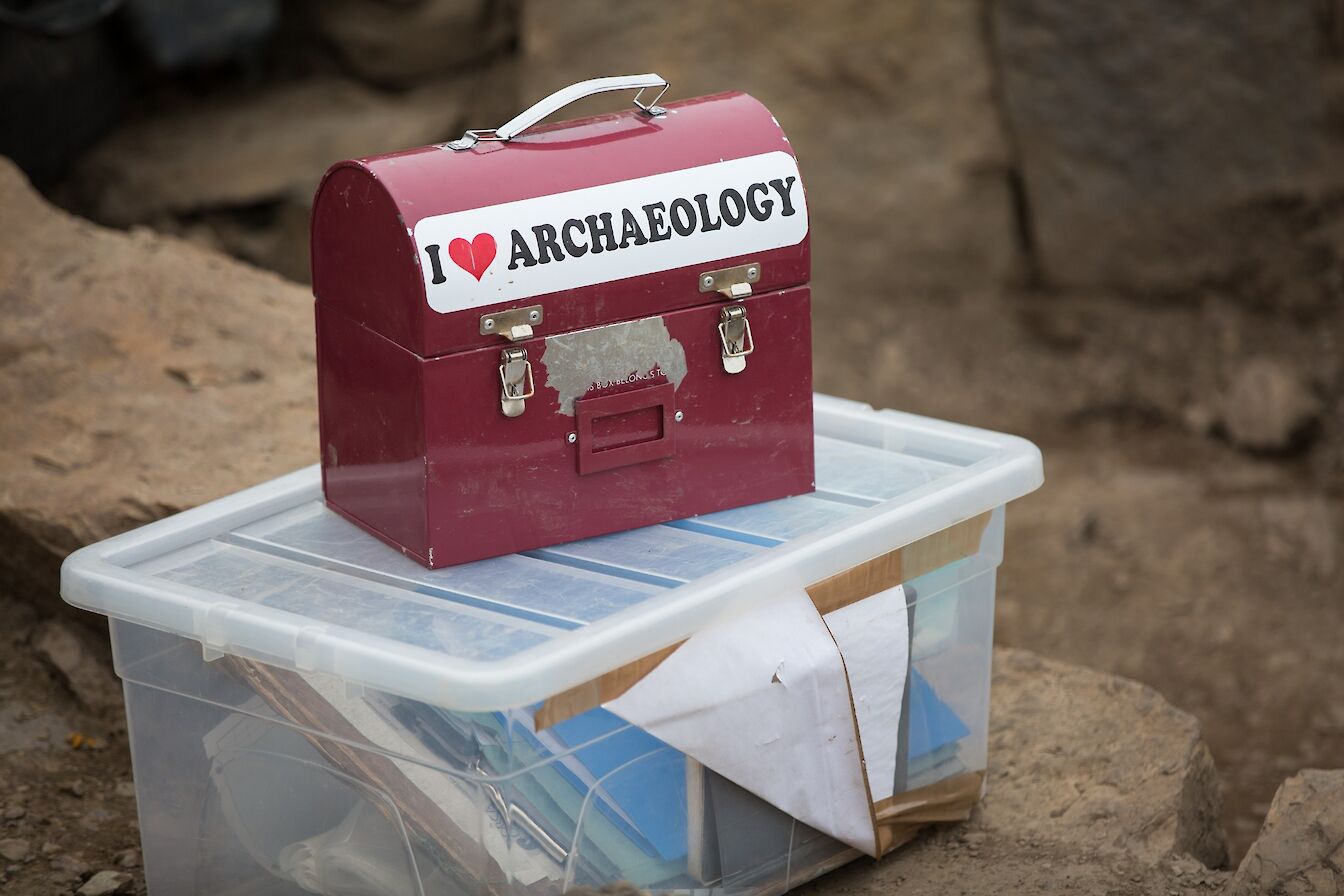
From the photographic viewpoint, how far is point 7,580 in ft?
7.77

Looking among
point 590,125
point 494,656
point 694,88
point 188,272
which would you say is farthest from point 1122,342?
point 494,656

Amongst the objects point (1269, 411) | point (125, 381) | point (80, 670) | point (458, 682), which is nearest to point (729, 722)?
point (458, 682)

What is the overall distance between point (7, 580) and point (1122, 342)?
2761mm

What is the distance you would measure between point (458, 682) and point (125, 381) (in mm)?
1302

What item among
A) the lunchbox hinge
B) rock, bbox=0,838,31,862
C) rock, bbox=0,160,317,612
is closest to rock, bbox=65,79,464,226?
rock, bbox=0,160,317,612

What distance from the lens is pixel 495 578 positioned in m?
1.68

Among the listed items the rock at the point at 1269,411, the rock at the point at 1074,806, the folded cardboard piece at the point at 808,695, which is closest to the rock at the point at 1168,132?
the rock at the point at 1269,411

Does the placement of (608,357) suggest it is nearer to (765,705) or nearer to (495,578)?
(495,578)

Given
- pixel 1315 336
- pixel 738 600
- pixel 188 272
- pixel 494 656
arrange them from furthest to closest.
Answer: pixel 1315 336 → pixel 188 272 → pixel 738 600 → pixel 494 656

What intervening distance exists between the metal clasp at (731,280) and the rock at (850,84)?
2413 millimetres

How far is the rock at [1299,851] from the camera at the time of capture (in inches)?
71.8

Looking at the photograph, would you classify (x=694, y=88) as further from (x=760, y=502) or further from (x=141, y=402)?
(x=760, y=502)

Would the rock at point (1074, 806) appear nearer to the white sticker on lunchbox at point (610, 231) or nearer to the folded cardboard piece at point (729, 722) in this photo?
the folded cardboard piece at point (729, 722)

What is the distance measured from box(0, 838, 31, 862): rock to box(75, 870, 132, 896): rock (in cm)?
9
